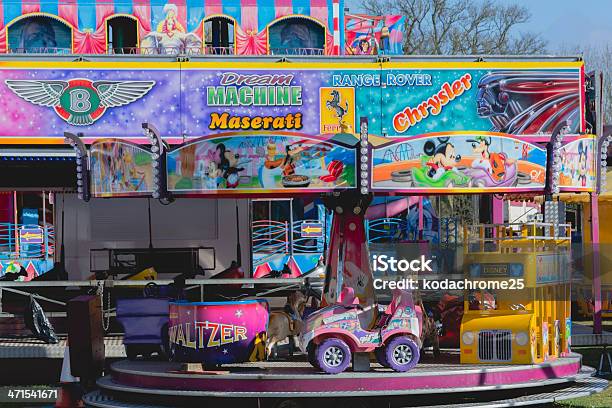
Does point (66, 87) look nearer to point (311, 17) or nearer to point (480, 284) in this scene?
point (311, 17)

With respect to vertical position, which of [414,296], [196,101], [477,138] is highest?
[196,101]

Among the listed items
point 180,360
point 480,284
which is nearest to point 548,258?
point 480,284

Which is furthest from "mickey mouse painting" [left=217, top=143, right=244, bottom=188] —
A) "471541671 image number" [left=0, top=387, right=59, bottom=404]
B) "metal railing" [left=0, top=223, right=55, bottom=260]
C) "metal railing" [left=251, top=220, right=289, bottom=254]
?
"metal railing" [left=0, top=223, right=55, bottom=260]

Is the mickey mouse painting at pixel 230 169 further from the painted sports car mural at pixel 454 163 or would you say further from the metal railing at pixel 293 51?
the metal railing at pixel 293 51

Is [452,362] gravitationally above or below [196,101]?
below

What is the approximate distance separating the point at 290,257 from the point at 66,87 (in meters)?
5.60

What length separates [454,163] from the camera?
12375 millimetres

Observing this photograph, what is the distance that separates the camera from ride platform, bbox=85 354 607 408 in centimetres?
1195

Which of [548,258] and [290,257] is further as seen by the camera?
[290,257]

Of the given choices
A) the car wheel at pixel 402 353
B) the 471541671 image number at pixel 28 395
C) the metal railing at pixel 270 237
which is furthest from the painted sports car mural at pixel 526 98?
the car wheel at pixel 402 353

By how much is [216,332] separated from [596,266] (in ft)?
38.9

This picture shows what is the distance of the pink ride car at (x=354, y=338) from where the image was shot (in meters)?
12.2

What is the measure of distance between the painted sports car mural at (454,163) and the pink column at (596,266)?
266 inches

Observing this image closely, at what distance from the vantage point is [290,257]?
2384 cm
